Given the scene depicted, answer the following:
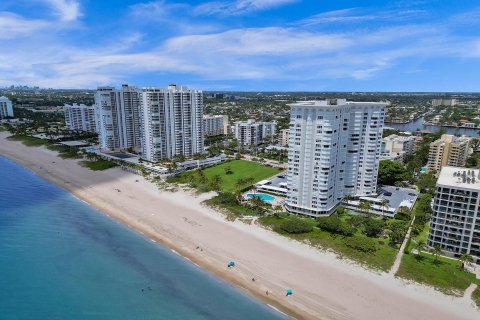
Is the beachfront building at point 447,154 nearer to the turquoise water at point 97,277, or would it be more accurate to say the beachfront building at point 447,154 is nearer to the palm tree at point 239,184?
the palm tree at point 239,184

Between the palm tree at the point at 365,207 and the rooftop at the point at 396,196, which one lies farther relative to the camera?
the rooftop at the point at 396,196

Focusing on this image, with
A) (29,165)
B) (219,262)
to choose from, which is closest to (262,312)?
(219,262)

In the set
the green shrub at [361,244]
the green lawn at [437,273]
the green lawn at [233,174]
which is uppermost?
the green lawn at [233,174]

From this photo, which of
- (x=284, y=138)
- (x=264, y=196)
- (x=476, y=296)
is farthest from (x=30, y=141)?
(x=476, y=296)

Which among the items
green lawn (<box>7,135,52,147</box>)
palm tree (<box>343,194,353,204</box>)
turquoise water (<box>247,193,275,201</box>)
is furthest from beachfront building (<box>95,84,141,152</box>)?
palm tree (<box>343,194,353,204</box>)

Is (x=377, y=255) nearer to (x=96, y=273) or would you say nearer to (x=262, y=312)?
(x=262, y=312)

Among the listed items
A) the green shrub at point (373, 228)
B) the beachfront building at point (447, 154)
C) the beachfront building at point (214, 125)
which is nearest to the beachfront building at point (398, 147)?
the beachfront building at point (447, 154)

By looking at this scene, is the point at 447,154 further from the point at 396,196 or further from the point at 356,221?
the point at 356,221
